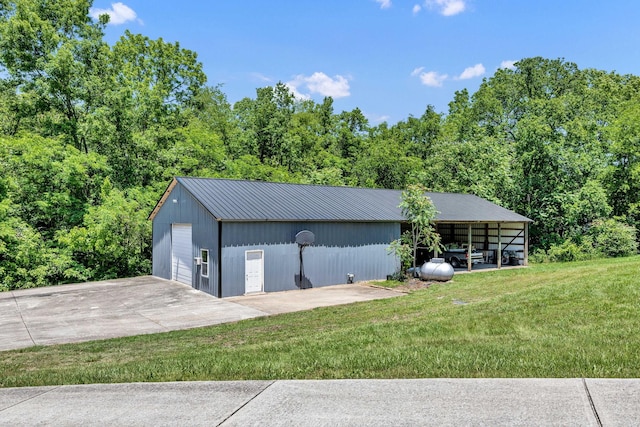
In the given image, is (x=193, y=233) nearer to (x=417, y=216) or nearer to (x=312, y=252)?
(x=312, y=252)

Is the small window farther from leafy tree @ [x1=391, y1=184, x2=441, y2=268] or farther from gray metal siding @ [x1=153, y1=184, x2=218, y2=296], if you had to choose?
leafy tree @ [x1=391, y1=184, x2=441, y2=268]

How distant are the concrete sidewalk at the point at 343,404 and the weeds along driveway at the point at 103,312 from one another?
589cm

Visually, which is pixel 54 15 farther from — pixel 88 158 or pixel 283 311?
pixel 283 311

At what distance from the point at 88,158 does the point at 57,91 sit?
560 centimetres

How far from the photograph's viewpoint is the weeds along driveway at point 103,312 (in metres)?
10.3

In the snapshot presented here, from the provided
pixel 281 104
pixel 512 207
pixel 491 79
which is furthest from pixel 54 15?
pixel 491 79

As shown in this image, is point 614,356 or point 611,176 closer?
point 614,356

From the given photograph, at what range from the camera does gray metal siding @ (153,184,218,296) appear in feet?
51.1

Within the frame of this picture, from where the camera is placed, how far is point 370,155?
40656 millimetres

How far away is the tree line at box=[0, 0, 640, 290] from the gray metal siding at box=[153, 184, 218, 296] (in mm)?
2874

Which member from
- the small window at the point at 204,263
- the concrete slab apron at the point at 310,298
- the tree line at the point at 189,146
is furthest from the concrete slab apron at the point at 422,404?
the tree line at the point at 189,146

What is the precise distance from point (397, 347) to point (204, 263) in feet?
36.9

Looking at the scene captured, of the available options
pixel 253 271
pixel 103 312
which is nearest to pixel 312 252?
pixel 253 271

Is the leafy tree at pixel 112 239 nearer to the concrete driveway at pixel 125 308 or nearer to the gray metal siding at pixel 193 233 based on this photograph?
the gray metal siding at pixel 193 233
